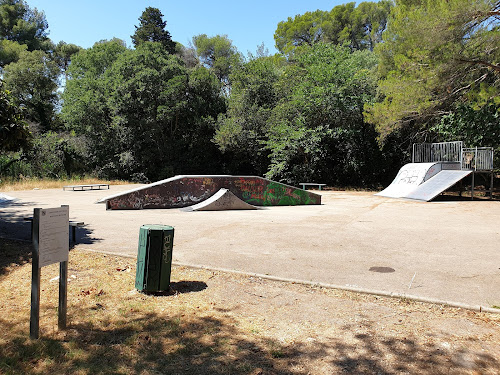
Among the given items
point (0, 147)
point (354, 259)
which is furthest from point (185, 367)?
point (0, 147)

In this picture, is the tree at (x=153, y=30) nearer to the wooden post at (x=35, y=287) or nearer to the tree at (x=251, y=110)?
the tree at (x=251, y=110)

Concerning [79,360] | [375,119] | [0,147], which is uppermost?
[375,119]

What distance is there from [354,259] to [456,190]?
19978 mm

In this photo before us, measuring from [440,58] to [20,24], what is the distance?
45595 millimetres

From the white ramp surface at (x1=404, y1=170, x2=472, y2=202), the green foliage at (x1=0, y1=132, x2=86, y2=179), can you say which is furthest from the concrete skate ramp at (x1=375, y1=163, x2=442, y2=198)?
the green foliage at (x1=0, y1=132, x2=86, y2=179)

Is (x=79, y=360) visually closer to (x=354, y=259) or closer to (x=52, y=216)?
(x=52, y=216)

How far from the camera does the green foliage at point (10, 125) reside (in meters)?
6.25

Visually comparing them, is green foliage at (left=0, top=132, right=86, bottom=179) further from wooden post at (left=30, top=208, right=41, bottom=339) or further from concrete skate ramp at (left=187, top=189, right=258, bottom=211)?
wooden post at (left=30, top=208, right=41, bottom=339)

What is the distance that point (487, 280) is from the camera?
4.93m

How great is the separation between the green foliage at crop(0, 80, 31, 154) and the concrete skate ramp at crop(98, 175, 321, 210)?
227 inches

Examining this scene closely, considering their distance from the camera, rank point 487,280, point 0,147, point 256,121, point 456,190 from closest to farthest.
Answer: point 487,280 → point 0,147 → point 456,190 → point 256,121

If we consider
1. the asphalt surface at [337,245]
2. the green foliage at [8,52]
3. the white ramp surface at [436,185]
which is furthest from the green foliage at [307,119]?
the green foliage at [8,52]

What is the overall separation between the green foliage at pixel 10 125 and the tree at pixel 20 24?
43312mm

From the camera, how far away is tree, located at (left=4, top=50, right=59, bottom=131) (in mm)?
34250
